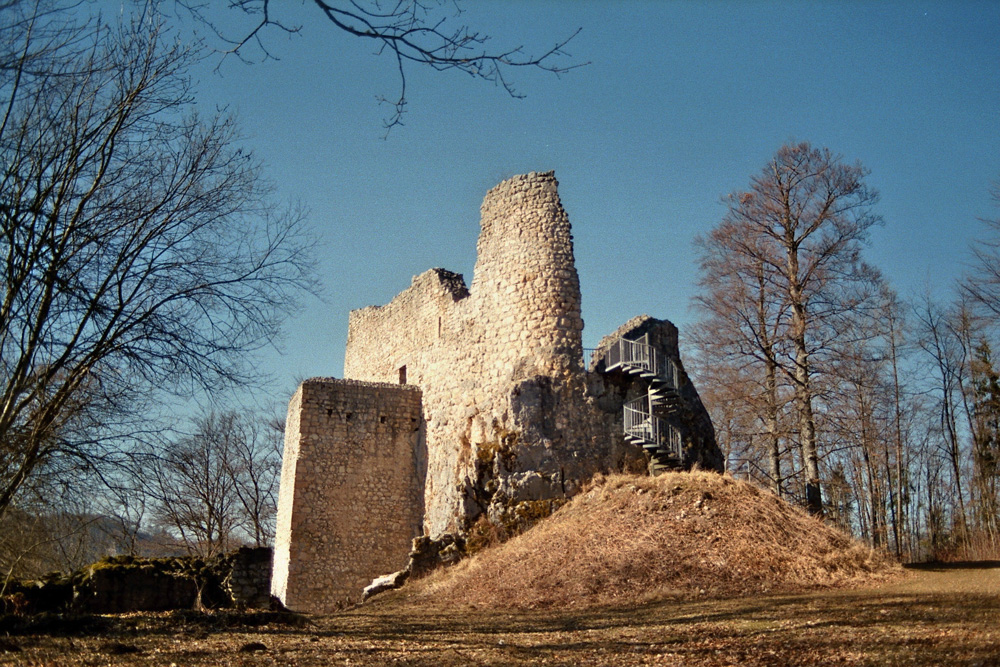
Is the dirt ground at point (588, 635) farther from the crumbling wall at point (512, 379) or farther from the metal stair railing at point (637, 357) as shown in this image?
the metal stair railing at point (637, 357)

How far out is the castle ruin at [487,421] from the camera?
1744cm

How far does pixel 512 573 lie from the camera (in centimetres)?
1414

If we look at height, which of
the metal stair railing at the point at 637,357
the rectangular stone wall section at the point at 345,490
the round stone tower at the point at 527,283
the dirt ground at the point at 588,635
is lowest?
the dirt ground at the point at 588,635

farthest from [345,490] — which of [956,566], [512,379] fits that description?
[956,566]

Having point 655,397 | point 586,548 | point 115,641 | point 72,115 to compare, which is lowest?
point 115,641

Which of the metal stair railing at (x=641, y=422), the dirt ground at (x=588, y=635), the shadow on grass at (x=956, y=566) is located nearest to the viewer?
the dirt ground at (x=588, y=635)

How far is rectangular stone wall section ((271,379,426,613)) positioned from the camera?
748 inches

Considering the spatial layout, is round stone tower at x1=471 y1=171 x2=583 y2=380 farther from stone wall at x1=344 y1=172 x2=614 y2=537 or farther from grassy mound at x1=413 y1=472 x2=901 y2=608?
grassy mound at x1=413 y1=472 x2=901 y2=608

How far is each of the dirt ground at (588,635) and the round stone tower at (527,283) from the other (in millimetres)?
6989

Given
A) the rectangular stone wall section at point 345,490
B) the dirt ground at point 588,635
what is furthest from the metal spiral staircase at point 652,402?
the dirt ground at point 588,635

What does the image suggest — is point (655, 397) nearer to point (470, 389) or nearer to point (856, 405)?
point (470, 389)

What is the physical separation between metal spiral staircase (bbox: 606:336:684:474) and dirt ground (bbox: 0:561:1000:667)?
18.6ft

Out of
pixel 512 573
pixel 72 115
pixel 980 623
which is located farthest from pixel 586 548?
pixel 72 115

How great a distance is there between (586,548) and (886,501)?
14.6 metres
